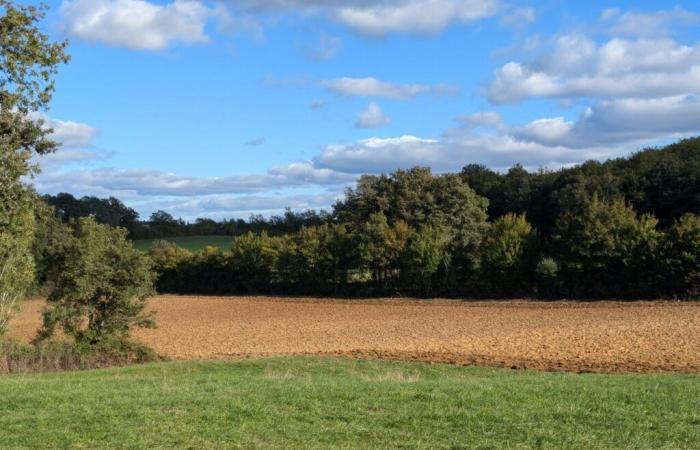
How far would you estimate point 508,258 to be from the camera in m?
53.7

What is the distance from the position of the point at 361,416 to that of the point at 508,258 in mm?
46282

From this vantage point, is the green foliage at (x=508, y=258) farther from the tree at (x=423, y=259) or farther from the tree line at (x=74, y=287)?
the tree line at (x=74, y=287)

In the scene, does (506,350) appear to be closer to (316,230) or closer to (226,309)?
(226,309)

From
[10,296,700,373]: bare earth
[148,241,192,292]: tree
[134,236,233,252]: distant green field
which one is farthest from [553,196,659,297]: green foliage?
[134,236,233,252]: distant green field

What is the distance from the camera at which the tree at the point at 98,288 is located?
24703 mm

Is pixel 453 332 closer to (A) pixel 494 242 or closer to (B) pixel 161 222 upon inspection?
(A) pixel 494 242

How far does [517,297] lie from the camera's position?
5381cm

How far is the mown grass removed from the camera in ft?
26.4

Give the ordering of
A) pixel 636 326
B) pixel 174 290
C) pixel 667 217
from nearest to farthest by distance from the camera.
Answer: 1. pixel 636 326
2. pixel 667 217
3. pixel 174 290

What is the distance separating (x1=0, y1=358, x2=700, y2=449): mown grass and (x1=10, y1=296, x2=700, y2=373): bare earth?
11.3 m

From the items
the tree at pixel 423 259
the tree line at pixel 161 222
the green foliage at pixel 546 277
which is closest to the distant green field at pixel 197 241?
the tree line at pixel 161 222

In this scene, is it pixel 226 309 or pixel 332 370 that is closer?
pixel 332 370

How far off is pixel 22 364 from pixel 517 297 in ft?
131

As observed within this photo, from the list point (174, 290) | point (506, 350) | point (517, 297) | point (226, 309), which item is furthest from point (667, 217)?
point (174, 290)
